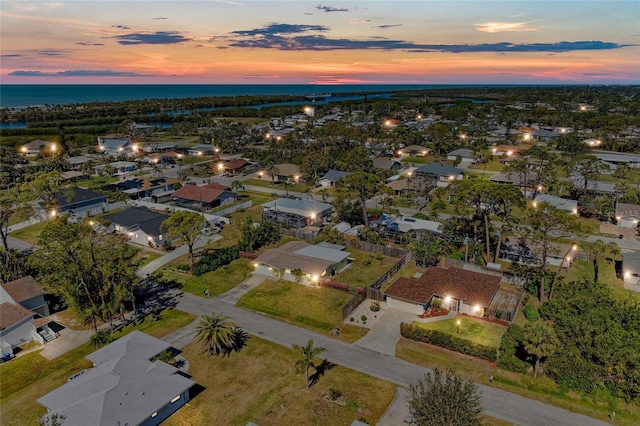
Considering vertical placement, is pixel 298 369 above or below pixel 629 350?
below

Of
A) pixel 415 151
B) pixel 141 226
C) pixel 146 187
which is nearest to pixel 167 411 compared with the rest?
pixel 141 226

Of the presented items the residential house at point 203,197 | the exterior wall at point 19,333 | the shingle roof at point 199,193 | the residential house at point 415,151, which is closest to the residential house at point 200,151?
the residential house at point 203,197

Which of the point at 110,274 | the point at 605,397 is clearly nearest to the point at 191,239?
the point at 110,274

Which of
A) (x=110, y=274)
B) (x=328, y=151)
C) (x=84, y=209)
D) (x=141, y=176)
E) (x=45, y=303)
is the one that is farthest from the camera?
(x=328, y=151)

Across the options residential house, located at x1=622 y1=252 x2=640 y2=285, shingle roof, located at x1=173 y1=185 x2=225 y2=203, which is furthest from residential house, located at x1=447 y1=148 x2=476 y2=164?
shingle roof, located at x1=173 y1=185 x2=225 y2=203

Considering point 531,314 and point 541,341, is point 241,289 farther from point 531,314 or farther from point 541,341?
point 531,314

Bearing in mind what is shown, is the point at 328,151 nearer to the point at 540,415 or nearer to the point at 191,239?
the point at 191,239

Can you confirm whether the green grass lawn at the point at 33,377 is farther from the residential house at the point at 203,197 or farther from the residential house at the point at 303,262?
the residential house at the point at 203,197
